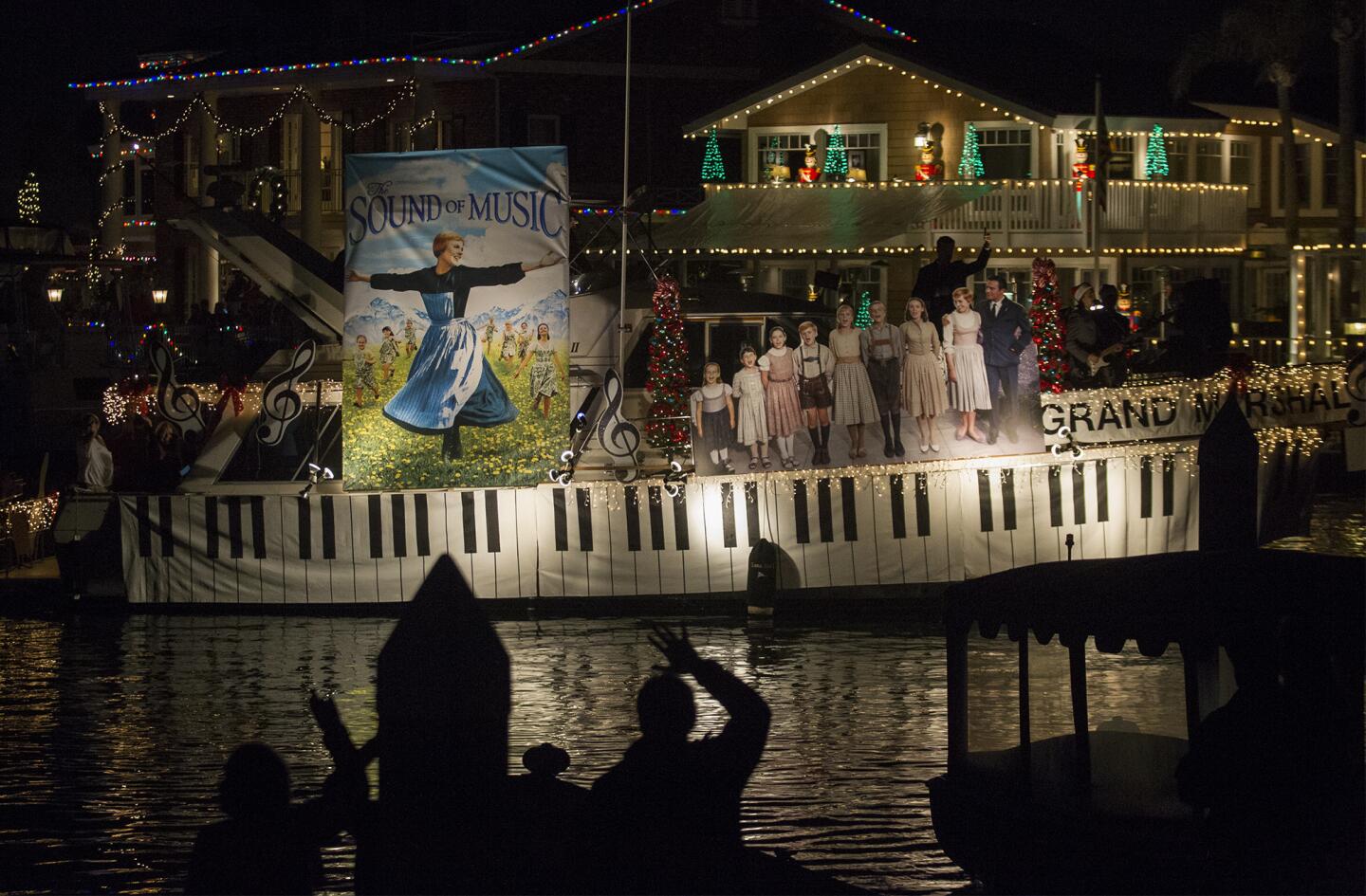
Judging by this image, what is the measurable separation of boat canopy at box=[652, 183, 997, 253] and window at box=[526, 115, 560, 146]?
18.6 ft

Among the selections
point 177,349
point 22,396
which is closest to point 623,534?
point 177,349

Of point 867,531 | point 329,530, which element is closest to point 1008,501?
point 867,531

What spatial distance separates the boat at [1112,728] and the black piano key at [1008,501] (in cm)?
835

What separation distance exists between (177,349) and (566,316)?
Answer: 16.2m

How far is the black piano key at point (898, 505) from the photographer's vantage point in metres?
15.5

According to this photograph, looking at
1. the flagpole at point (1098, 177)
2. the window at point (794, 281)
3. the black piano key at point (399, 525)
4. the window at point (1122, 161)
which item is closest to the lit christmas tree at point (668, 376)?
the black piano key at point (399, 525)

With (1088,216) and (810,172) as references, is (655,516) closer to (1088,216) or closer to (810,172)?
(810,172)

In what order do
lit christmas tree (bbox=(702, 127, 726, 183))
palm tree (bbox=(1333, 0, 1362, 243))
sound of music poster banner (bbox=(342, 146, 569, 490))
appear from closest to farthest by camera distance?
sound of music poster banner (bbox=(342, 146, 569, 490)) → lit christmas tree (bbox=(702, 127, 726, 183)) → palm tree (bbox=(1333, 0, 1362, 243))

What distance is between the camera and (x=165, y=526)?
1595 cm

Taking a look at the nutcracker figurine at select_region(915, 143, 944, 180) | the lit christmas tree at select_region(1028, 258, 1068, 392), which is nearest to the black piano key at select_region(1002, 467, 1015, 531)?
the lit christmas tree at select_region(1028, 258, 1068, 392)

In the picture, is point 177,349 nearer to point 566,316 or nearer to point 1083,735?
point 566,316

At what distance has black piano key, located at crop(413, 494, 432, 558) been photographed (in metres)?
15.5

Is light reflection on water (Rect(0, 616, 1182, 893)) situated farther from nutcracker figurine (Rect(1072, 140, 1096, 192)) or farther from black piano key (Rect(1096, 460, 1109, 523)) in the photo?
nutcracker figurine (Rect(1072, 140, 1096, 192))

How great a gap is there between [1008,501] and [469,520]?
4662 millimetres
